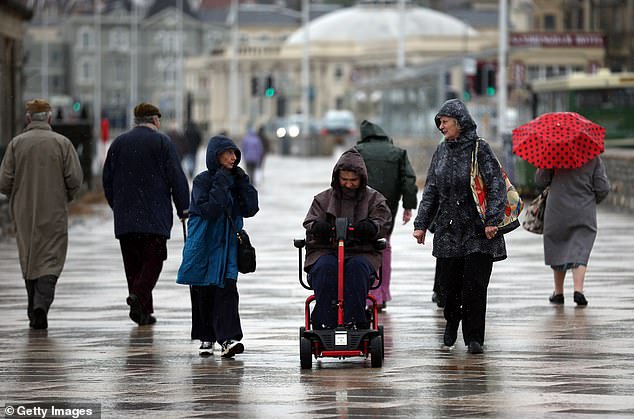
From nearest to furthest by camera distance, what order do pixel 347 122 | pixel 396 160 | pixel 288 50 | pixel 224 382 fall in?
1. pixel 224 382
2. pixel 396 160
3. pixel 347 122
4. pixel 288 50

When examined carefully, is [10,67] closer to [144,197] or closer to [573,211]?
[573,211]

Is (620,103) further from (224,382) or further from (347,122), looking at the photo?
(347,122)

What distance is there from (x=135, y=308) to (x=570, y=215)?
3983mm

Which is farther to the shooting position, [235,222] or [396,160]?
[396,160]

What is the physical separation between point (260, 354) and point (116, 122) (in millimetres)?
158127

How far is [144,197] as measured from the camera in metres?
14.5

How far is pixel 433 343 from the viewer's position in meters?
13.0

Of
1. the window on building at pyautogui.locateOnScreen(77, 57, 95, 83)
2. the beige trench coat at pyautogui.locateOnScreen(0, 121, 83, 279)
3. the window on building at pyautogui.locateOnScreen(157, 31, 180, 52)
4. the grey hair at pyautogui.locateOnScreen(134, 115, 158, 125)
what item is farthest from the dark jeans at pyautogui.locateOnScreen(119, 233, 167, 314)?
the window on building at pyautogui.locateOnScreen(77, 57, 95, 83)

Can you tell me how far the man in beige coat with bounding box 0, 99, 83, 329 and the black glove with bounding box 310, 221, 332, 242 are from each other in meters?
3.38

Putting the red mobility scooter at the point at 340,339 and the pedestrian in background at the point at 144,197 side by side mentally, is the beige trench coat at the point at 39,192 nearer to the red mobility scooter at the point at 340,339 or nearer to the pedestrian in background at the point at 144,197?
the pedestrian in background at the point at 144,197

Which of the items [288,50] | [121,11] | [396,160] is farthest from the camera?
[121,11]

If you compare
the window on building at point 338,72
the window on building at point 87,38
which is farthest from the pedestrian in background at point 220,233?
the window on building at point 87,38

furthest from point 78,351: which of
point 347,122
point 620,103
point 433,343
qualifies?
point 347,122

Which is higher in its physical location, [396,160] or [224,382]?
[396,160]
